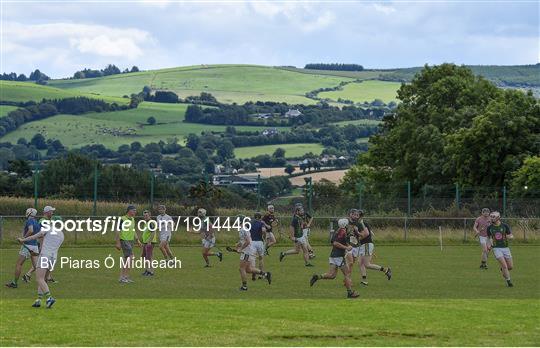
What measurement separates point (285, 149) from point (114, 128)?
1196 inches

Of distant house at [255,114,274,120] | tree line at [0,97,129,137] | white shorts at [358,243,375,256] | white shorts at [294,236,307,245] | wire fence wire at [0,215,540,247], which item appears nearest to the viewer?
white shorts at [358,243,375,256]

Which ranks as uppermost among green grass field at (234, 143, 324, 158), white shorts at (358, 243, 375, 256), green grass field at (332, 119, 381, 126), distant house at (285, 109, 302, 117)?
white shorts at (358, 243, 375, 256)

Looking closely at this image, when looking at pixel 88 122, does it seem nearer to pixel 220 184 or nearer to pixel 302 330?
pixel 220 184

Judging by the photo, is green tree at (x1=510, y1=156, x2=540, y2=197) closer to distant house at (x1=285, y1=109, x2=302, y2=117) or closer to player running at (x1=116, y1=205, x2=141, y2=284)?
player running at (x1=116, y1=205, x2=141, y2=284)

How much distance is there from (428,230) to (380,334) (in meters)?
37.6

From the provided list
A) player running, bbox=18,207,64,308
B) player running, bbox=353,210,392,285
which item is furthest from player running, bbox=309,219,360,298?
player running, bbox=18,207,64,308

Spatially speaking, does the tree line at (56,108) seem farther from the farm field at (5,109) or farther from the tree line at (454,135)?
the tree line at (454,135)

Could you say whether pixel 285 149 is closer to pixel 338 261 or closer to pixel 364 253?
pixel 364 253

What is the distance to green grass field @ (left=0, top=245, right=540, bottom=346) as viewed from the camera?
64.8 feet

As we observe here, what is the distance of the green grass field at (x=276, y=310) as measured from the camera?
1977 centimetres

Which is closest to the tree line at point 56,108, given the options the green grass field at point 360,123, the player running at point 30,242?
the green grass field at point 360,123

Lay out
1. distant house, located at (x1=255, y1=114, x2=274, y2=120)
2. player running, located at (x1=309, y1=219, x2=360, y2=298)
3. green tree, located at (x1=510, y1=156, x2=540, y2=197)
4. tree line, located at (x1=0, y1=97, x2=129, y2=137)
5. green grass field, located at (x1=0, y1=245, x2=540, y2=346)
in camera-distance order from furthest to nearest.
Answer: distant house, located at (x1=255, y1=114, x2=274, y2=120), tree line, located at (x1=0, y1=97, x2=129, y2=137), green tree, located at (x1=510, y1=156, x2=540, y2=197), player running, located at (x1=309, y1=219, x2=360, y2=298), green grass field, located at (x1=0, y1=245, x2=540, y2=346)

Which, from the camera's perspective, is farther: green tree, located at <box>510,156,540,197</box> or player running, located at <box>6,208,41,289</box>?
green tree, located at <box>510,156,540,197</box>

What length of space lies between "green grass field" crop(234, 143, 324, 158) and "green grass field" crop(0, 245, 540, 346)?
4538 inches
